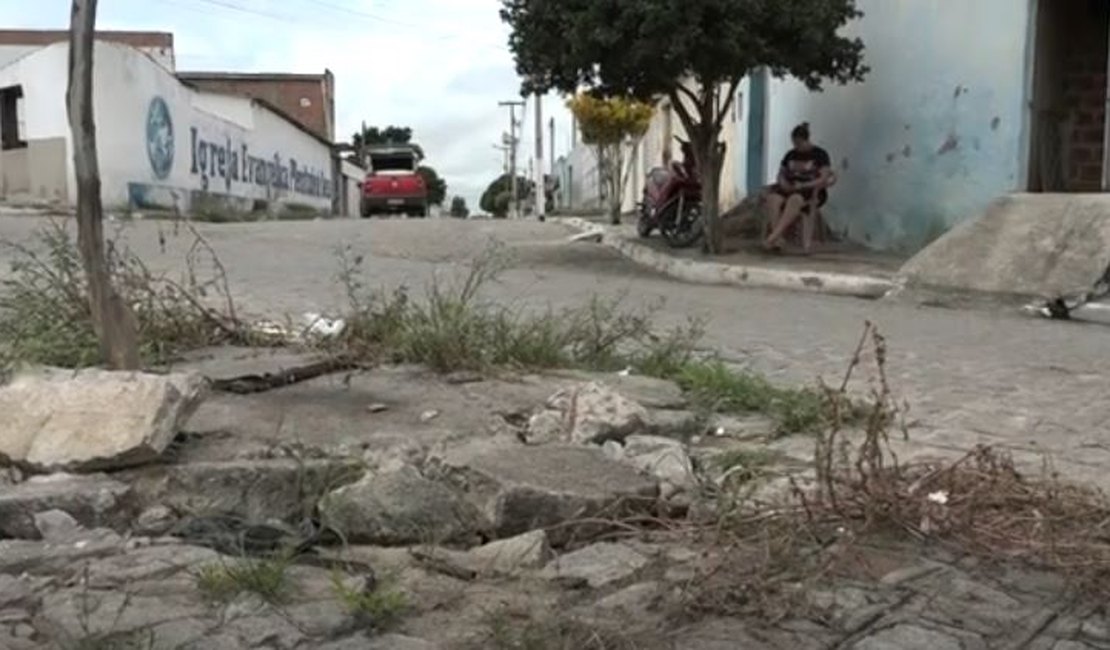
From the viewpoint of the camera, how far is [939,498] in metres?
3.20

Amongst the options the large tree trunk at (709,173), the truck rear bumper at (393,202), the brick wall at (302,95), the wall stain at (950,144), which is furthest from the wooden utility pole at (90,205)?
the brick wall at (302,95)

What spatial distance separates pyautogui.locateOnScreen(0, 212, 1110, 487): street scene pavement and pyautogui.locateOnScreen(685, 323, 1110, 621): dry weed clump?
59 centimetres

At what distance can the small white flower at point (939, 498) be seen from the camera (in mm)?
3180

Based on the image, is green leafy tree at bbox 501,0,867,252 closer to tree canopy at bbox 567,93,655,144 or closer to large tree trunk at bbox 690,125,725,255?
large tree trunk at bbox 690,125,725,255

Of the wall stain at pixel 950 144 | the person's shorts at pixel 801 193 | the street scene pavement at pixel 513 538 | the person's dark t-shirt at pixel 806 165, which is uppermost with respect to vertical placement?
the wall stain at pixel 950 144

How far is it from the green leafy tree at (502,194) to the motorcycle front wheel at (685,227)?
39540mm

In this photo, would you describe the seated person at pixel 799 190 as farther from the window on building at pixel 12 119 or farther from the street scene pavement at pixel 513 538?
the window on building at pixel 12 119

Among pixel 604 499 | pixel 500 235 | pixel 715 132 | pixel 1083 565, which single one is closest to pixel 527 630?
pixel 604 499

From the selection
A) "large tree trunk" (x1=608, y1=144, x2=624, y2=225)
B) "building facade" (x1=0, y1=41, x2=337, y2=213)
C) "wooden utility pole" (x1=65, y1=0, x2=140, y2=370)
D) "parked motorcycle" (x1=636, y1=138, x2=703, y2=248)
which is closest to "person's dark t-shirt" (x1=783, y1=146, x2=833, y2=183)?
"parked motorcycle" (x1=636, y1=138, x2=703, y2=248)

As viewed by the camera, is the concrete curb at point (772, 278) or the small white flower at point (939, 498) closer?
the small white flower at point (939, 498)

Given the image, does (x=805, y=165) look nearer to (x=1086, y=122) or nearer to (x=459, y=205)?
(x=1086, y=122)

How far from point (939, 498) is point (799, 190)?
918 cm

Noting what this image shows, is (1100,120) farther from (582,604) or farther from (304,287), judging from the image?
(582,604)

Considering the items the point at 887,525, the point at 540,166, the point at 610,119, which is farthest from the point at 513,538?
the point at 540,166
